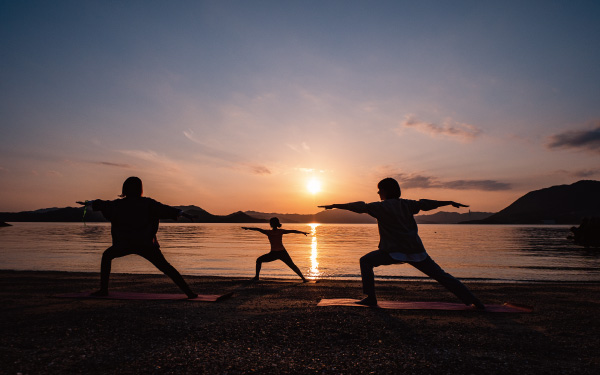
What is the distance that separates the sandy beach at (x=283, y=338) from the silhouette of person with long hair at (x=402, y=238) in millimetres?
615

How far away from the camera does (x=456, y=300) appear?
345 inches

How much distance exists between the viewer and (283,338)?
5.21 meters

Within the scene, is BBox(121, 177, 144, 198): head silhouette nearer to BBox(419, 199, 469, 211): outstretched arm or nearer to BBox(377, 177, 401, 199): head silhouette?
BBox(377, 177, 401, 199): head silhouette

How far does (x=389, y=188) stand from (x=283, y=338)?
11.9ft

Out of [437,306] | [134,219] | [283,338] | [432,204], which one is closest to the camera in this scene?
[283,338]

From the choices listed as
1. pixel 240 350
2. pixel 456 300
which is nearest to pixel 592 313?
pixel 456 300

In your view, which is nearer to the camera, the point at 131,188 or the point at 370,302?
the point at 370,302

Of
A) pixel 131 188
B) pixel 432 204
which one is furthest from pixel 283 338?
pixel 131 188

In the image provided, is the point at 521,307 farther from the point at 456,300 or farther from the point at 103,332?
the point at 103,332

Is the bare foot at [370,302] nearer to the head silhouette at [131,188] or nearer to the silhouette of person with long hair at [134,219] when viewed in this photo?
the silhouette of person with long hair at [134,219]

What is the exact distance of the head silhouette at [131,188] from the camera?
7.85 m

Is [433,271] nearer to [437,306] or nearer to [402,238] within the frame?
[402,238]

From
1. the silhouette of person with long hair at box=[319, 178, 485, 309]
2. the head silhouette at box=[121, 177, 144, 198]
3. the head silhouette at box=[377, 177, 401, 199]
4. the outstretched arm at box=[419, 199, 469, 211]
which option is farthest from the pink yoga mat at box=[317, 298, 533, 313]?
the head silhouette at box=[121, 177, 144, 198]

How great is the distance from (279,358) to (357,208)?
343cm
